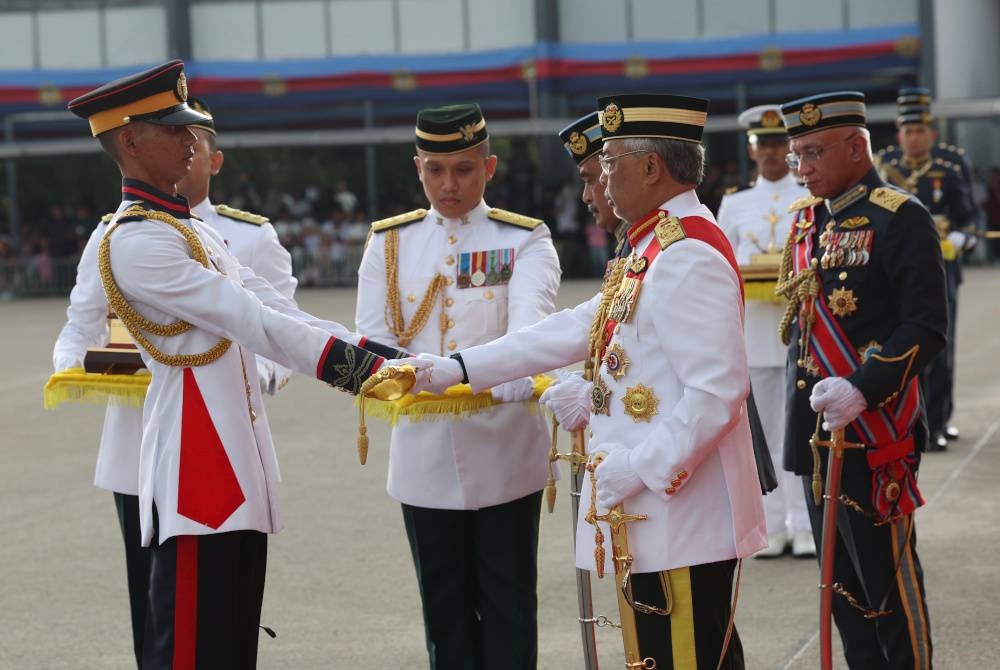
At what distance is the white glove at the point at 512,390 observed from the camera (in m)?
4.79

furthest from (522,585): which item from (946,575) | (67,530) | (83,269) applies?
(67,530)

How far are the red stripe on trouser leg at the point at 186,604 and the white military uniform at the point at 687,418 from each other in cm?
104

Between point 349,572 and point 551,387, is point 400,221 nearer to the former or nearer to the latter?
point 551,387

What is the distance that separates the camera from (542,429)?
5.11 meters

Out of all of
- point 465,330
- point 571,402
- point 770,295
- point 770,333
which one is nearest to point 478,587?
point 465,330

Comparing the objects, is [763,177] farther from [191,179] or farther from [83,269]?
[83,269]

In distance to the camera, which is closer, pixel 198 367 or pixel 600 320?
pixel 600 320

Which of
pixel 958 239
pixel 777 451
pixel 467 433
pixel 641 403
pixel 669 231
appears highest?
pixel 669 231

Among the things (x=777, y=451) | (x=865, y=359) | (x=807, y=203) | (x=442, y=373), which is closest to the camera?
(x=442, y=373)

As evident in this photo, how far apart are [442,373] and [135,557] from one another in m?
1.47

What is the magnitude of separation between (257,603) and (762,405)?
11.8ft

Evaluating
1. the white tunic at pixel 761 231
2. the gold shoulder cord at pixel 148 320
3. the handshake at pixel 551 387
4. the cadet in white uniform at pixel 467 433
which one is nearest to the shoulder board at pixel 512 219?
the cadet in white uniform at pixel 467 433

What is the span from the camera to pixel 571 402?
14.5ft

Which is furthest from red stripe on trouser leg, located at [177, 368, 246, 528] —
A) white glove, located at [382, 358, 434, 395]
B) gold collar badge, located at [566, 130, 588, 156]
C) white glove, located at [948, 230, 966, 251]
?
white glove, located at [948, 230, 966, 251]
